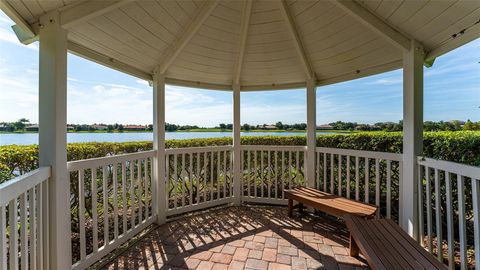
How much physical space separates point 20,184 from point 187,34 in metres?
2.28

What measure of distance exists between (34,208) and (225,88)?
10.1 ft

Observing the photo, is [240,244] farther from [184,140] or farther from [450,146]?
[450,146]

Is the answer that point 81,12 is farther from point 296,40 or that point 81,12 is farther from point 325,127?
point 325,127

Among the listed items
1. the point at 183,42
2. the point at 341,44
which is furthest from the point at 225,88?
the point at 341,44

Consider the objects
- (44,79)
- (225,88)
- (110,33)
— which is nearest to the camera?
(44,79)

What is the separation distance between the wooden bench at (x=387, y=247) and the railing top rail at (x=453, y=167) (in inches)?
26.8

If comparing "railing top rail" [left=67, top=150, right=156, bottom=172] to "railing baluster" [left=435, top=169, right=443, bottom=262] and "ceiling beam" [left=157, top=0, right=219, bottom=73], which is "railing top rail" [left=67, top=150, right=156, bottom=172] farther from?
"railing baluster" [left=435, top=169, right=443, bottom=262]

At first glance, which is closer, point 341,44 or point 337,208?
point 337,208

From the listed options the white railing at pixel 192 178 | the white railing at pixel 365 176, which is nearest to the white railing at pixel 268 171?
the white railing at pixel 192 178

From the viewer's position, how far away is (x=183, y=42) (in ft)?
9.20

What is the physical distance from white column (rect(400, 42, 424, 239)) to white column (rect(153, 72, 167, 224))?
315 cm

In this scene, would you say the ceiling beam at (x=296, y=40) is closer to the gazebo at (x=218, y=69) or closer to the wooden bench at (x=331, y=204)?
the gazebo at (x=218, y=69)

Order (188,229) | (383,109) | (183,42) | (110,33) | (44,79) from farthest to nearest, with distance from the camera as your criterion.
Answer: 1. (383,109)
2. (188,229)
3. (183,42)
4. (110,33)
5. (44,79)

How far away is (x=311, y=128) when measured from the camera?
3.64 meters
